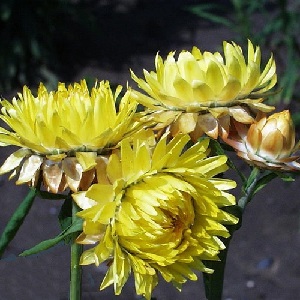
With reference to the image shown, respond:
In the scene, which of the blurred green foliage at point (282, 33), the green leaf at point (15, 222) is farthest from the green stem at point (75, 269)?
the blurred green foliage at point (282, 33)

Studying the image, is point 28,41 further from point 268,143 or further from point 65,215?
point 268,143

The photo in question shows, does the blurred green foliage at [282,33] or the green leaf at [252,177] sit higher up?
the green leaf at [252,177]

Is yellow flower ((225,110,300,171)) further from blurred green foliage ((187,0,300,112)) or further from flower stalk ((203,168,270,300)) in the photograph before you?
blurred green foliage ((187,0,300,112))

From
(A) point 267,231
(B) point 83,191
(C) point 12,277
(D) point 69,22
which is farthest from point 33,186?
(D) point 69,22

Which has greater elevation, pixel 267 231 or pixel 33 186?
pixel 33 186

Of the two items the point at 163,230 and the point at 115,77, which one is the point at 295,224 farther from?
the point at 163,230

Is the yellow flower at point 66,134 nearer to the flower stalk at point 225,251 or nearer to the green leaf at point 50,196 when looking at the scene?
the green leaf at point 50,196

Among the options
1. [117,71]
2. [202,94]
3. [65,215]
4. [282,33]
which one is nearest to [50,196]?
[65,215]
